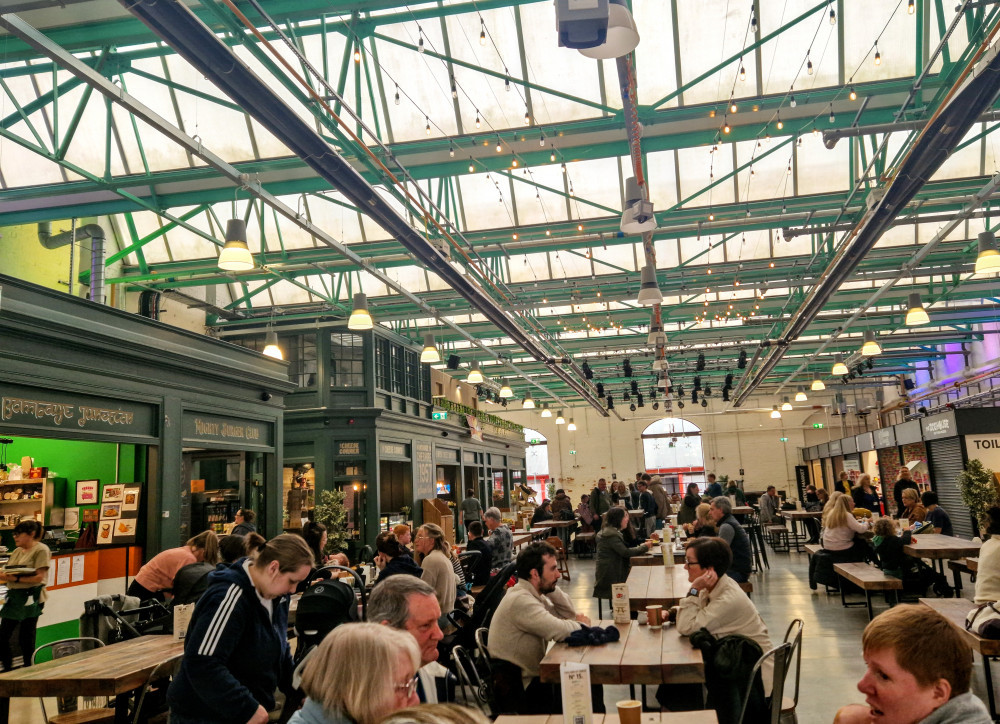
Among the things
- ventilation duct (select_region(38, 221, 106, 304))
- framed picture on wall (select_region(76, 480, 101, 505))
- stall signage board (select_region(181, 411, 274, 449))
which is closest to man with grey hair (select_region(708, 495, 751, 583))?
stall signage board (select_region(181, 411, 274, 449))

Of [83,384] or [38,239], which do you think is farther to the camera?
[38,239]

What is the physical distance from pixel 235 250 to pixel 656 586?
5.16 meters

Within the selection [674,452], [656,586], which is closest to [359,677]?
[656,586]

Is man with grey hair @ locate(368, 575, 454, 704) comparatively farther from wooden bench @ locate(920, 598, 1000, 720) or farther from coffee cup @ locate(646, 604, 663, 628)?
wooden bench @ locate(920, 598, 1000, 720)

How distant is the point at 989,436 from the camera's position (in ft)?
49.2

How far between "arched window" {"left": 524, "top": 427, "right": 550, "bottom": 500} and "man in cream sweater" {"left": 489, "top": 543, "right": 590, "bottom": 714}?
34099 mm

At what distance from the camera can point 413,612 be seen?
10.4 feet

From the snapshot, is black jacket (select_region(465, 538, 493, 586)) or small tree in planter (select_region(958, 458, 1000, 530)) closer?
A: black jacket (select_region(465, 538, 493, 586))

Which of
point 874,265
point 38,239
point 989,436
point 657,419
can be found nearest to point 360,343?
point 38,239

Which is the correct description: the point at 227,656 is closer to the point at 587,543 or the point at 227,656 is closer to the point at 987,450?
the point at 587,543

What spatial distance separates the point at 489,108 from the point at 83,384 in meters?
5.81

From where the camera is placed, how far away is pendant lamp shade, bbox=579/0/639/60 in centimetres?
400

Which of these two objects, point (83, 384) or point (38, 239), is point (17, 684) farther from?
point (38, 239)

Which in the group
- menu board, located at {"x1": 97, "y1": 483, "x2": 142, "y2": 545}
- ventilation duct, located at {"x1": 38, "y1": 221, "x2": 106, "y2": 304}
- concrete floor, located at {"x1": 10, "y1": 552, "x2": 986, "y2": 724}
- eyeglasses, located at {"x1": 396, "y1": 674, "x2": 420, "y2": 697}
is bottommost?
concrete floor, located at {"x1": 10, "y1": 552, "x2": 986, "y2": 724}
